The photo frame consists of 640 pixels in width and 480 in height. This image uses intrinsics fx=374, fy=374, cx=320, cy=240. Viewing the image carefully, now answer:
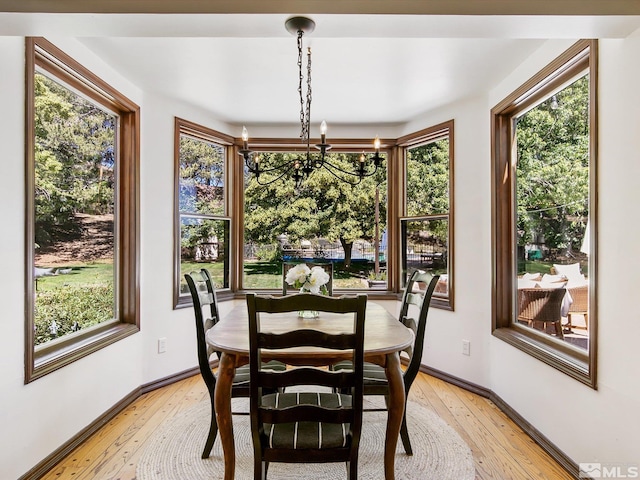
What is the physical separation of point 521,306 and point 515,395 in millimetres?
646

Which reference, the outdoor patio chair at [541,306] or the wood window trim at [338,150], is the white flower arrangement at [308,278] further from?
the wood window trim at [338,150]

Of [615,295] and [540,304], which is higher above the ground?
[615,295]

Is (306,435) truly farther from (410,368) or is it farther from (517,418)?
(517,418)

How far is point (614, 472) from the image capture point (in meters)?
1.76

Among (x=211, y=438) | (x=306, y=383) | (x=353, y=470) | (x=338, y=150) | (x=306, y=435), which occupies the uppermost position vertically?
(x=338, y=150)

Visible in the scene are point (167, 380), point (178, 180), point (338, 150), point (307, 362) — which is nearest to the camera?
point (307, 362)

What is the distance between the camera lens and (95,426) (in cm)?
247

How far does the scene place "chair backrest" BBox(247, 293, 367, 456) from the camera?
1.48 m

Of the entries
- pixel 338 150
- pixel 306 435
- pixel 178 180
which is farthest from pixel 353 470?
pixel 338 150

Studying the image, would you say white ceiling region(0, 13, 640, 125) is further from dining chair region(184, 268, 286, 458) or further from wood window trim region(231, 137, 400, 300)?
dining chair region(184, 268, 286, 458)

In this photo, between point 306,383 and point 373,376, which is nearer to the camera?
point 306,383

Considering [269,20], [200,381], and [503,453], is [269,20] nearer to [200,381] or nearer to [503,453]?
[503,453]

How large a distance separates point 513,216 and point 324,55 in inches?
73.3

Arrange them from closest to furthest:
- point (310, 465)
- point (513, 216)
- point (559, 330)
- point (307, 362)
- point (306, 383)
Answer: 1. point (306, 383)
2. point (307, 362)
3. point (310, 465)
4. point (559, 330)
5. point (513, 216)
